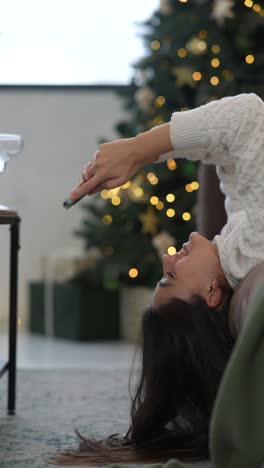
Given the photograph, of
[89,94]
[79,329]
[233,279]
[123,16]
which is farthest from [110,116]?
[233,279]

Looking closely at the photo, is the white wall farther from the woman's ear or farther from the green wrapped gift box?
the woman's ear

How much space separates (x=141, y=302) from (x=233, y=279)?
2.15 meters

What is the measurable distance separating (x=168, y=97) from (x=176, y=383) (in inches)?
86.1

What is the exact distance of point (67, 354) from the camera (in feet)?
11.5

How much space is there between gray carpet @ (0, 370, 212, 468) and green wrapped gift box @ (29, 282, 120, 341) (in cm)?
94

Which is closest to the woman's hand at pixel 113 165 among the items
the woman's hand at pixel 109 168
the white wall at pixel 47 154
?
the woman's hand at pixel 109 168

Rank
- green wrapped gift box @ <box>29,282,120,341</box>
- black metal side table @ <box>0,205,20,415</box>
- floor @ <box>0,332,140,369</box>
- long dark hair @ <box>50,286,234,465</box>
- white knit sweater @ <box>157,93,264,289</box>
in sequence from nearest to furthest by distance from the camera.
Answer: long dark hair @ <box>50,286,234,465</box>, white knit sweater @ <box>157,93,264,289</box>, black metal side table @ <box>0,205,20,415</box>, floor @ <box>0,332,140,369</box>, green wrapped gift box @ <box>29,282,120,341</box>

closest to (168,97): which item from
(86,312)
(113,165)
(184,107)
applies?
(184,107)

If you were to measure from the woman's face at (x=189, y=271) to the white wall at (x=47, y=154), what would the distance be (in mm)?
2694

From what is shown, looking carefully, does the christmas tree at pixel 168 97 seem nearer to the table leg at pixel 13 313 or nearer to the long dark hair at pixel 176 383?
the table leg at pixel 13 313

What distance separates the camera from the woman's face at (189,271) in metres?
1.70

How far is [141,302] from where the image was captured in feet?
12.7

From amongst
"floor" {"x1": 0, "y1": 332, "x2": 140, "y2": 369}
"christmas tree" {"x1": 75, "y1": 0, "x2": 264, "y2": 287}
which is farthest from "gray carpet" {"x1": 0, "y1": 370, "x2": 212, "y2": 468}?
"christmas tree" {"x1": 75, "y1": 0, "x2": 264, "y2": 287}

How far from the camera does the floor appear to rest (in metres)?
3.22
